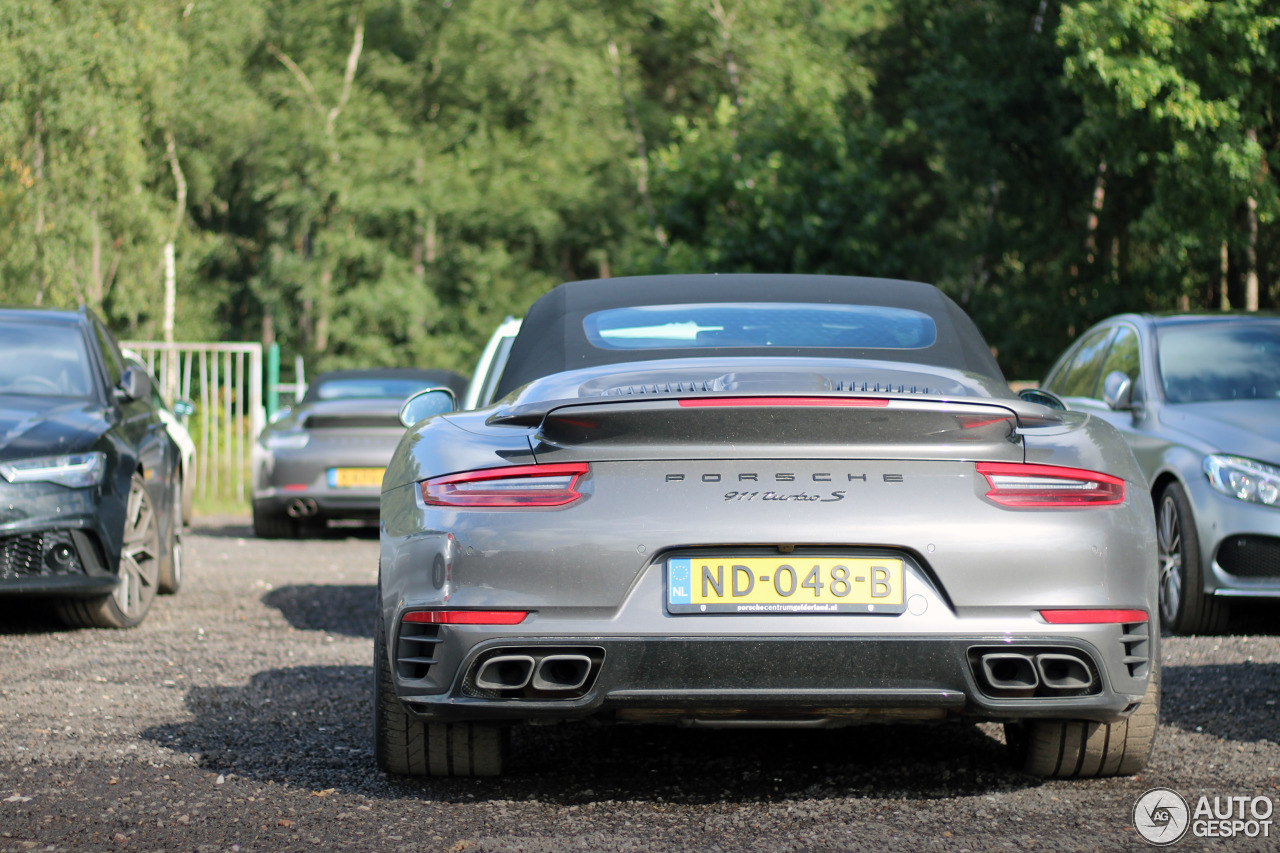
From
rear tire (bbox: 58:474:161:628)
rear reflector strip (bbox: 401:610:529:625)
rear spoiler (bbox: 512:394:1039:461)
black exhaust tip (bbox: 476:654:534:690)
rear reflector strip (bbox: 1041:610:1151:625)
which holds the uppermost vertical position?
rear spoiler (bbox: 512:394:1039:461)

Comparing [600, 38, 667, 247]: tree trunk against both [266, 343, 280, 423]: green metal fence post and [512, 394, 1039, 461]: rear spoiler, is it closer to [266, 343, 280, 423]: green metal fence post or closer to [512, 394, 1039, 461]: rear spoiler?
[266, 343, 280, 423]: green metal fence post

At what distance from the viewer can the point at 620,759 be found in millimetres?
4516

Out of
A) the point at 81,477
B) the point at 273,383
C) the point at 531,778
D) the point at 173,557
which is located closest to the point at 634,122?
the point at 273,383

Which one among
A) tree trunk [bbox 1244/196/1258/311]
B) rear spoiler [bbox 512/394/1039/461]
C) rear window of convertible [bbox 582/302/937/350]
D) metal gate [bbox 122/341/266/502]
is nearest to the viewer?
rear spoiler [bbox 512/394/1039/461]

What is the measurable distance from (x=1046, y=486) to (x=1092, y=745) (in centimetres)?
86

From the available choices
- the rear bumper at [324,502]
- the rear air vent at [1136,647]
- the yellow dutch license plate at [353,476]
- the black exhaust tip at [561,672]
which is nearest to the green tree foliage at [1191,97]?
the yellow dutch license plate at [353,476]

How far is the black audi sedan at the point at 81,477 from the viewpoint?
6625mm

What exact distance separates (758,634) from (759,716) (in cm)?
24

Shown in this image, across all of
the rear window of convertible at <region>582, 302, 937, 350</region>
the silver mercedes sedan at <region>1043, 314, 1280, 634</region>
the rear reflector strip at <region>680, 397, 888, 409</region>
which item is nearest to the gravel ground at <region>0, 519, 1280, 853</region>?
the silver mercedes sedan at <region>1043, 314, 1280, 634</region>

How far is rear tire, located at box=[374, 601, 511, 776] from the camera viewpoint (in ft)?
13.1

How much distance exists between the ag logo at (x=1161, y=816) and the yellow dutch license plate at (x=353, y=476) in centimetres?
946

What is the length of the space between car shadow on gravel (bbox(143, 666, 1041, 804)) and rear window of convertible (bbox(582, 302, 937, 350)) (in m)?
1.23

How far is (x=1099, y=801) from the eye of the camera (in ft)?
12.7

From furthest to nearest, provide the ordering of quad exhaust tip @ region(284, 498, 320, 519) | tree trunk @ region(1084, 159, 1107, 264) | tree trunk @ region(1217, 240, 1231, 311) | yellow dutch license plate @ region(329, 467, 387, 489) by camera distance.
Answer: tree trunk @ region(1084, 159, 1107, 264)
tree trunk @ region(1217, 240, 1231, 311)
quad exhaust tip @ region(284, 498, 320, 519)
yellow dutch license plate @ region(329, 467, 387, 489)
